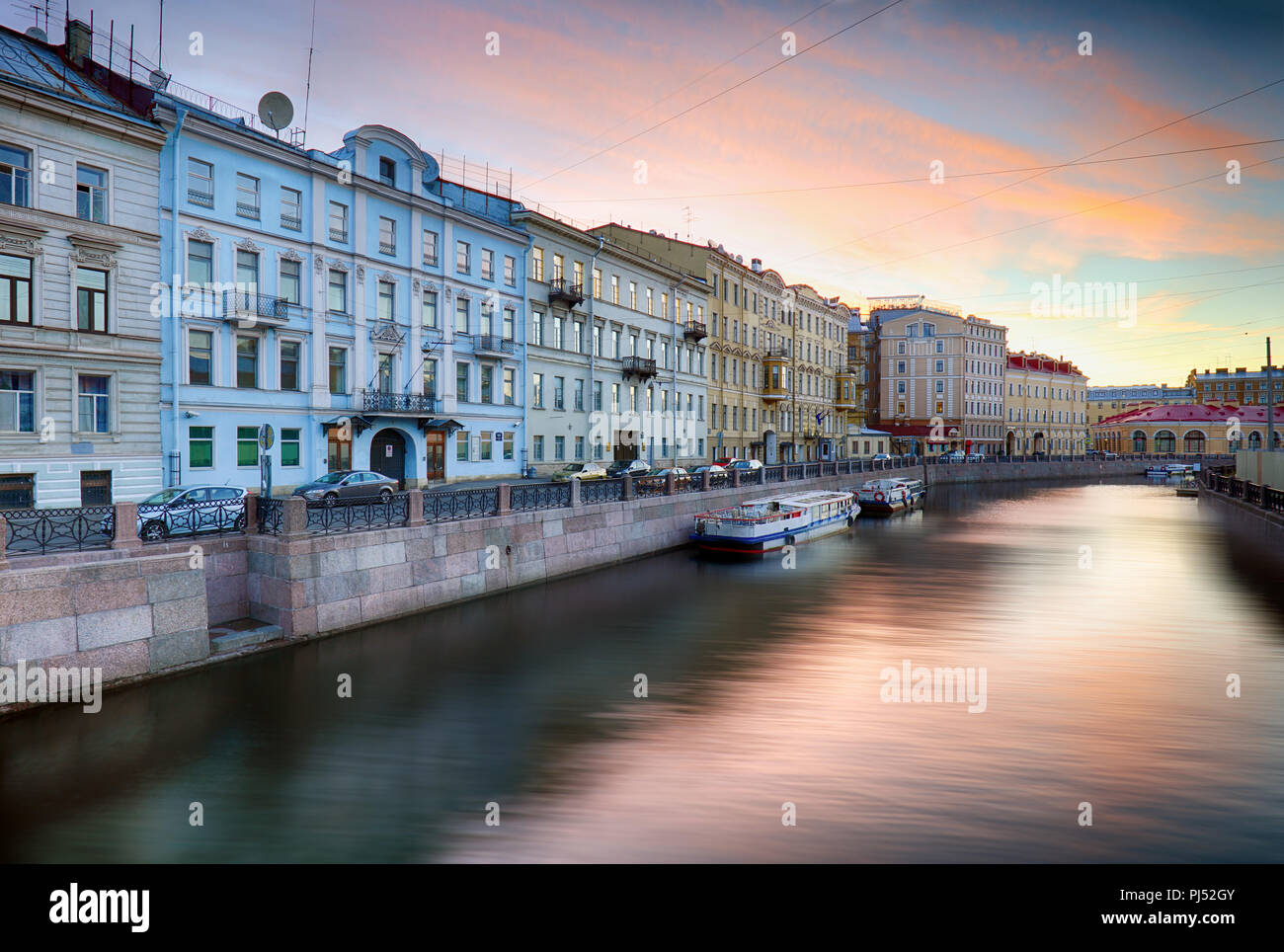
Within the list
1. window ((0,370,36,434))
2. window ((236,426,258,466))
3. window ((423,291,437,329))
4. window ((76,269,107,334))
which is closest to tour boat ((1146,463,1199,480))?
window ((423,291,437,329))

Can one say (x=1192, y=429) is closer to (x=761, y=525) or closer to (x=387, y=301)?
(x=761, y=525)

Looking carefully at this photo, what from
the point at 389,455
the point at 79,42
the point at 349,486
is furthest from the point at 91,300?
the point at 389,455

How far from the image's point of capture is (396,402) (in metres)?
29.2

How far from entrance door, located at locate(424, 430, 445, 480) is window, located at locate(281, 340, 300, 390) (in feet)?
20.6

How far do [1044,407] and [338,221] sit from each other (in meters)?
99.9

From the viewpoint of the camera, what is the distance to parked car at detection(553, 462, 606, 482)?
31.1m

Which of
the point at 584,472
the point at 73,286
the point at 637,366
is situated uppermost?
the point at 637,366

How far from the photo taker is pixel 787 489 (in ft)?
125

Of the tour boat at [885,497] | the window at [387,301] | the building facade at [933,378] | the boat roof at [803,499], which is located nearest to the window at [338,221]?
the window at [387,301]

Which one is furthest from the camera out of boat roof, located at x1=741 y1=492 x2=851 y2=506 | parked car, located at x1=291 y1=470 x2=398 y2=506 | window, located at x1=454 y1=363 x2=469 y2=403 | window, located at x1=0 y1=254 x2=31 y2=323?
window, located at x1=454 y1=363 x2=469 y2=403

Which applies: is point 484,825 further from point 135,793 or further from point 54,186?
point 54,186

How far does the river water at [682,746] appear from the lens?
781cm

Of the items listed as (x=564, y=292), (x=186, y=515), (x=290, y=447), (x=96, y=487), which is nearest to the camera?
(x=186, y=515)

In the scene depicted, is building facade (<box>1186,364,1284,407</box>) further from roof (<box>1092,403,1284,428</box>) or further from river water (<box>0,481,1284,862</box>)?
river water (<box>0,481,1284,862</box>)
